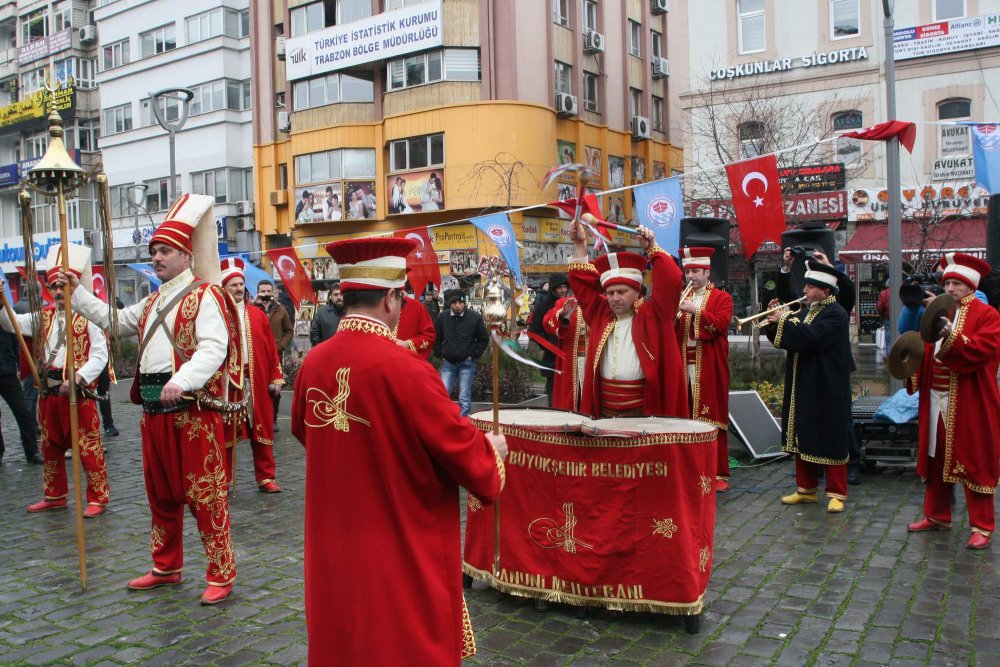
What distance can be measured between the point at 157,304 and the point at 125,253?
37.2m

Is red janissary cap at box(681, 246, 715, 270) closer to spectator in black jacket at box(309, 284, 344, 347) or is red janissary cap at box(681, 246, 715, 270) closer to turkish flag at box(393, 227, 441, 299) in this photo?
spectator in black jacket at box(309, 284, 344, 347)

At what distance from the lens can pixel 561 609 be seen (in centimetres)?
489

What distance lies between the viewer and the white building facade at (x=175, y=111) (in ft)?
116

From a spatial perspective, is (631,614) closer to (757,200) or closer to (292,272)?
(757,200)

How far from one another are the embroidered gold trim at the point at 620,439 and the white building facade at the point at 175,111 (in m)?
31.4

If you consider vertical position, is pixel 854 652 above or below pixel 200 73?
below

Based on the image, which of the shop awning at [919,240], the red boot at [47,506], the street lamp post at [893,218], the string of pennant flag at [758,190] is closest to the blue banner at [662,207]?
the string of pennant flag at [758,190]

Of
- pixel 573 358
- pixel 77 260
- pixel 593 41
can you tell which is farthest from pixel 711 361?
pixel 593 41

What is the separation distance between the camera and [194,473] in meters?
4.99

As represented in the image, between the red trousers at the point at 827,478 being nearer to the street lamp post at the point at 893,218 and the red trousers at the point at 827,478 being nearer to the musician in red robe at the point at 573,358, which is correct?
the musician in red robe at the point at 573,358

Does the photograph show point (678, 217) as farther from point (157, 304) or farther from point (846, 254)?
point (846, 254)

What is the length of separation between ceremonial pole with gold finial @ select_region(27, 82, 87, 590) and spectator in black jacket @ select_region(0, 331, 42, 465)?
434 cm

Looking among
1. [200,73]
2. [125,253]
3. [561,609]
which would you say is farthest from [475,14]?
[561,609]

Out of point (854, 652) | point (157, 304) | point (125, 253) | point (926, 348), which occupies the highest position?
point (125, 253)
